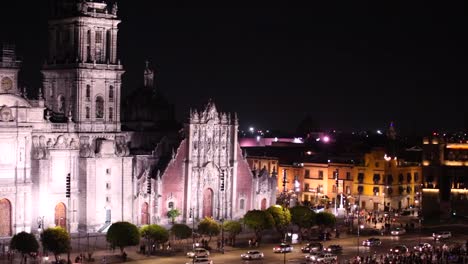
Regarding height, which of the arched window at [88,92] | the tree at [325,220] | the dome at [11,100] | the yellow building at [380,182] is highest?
the arched window at [88,92]

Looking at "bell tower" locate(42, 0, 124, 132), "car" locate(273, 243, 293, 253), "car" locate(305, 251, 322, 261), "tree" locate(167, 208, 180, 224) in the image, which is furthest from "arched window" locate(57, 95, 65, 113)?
"car" locate(305, 251, 322, 261)

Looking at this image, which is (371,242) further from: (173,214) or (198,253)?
(173,214)

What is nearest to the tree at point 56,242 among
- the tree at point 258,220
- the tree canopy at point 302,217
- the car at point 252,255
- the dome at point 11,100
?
the car at point 252,255

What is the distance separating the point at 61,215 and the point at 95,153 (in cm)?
767

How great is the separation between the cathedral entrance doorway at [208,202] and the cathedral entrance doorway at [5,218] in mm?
26824

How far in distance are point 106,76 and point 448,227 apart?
149 feet

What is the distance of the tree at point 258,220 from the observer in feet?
338

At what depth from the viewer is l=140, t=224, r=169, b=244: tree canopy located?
9606 centimetres

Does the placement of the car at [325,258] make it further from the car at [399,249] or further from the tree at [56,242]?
the tree at [56,242]

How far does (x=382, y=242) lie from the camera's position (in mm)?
105500

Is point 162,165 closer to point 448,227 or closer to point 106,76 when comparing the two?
point 106,76

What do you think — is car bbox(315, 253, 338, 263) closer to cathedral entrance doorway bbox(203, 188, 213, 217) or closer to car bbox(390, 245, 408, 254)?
car bbox(390, 245, 408, 254)

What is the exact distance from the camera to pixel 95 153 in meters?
108

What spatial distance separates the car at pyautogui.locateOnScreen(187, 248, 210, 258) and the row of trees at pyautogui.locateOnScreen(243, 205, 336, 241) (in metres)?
11.2
